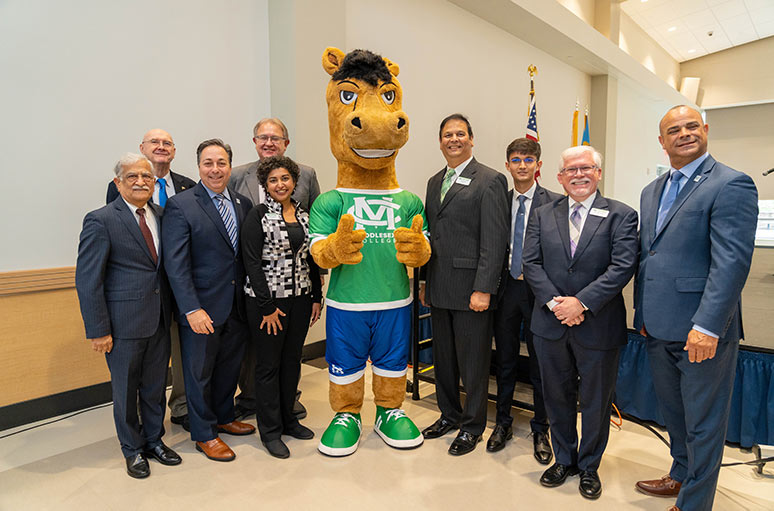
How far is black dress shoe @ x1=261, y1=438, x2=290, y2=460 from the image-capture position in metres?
2.44

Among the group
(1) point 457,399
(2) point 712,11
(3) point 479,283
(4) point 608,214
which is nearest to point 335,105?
(3) point 479,283

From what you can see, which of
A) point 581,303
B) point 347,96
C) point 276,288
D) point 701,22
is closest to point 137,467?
point 276,288

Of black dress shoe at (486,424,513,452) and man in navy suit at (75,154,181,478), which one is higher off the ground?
man in navy suit at (75,154,181,478)

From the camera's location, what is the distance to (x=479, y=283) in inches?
94.2

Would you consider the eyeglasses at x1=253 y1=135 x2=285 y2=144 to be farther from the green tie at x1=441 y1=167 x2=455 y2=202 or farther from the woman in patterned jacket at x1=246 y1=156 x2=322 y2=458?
the green tie at x1=441 y1=167 x2=455 y2=202

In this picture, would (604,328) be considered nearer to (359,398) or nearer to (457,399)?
(457,399)

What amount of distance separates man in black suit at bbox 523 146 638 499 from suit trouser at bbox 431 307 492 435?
1.21 feet

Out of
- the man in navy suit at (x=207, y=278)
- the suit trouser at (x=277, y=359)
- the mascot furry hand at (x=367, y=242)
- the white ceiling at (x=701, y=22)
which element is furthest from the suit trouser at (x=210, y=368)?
the white ceiling at (x=701, y=22)

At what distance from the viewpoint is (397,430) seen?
255 cm

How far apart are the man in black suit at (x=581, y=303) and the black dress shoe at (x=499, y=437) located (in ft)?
1.16

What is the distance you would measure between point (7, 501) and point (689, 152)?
132 inches

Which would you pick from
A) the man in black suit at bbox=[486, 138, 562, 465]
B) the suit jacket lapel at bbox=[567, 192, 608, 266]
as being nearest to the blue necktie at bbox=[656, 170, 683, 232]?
the suit jacket lapel at bbox=[567, 192, 608, 266]

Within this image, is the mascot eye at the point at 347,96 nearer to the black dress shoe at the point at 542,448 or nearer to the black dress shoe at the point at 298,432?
the black dress shoe at the point at 298,432

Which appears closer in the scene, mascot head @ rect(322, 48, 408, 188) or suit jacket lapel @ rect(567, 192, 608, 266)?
suit jacket lapel @ rect(567, 192, 608, 266)
